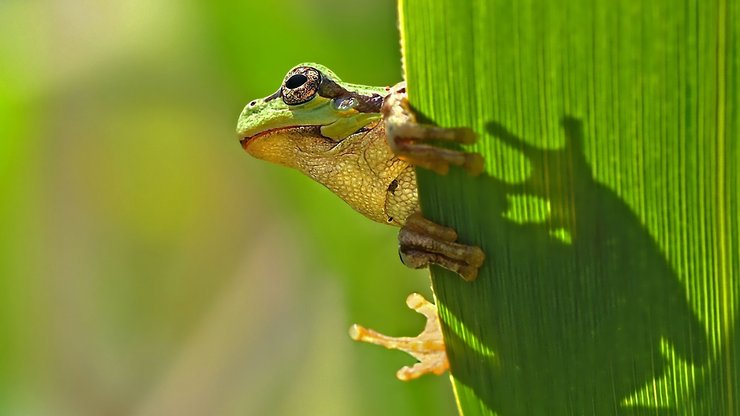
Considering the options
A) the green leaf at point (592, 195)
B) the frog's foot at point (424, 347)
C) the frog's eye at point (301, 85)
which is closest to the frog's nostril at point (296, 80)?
the frog's eye at point (301, 85)

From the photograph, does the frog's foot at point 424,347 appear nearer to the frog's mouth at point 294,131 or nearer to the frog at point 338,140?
the frog at point 338,140

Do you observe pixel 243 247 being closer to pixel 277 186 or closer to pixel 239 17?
pixel 277 186

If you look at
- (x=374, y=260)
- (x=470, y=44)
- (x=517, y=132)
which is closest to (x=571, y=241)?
(x=517, y=132)

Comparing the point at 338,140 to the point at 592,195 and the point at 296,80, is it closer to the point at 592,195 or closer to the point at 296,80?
the point at 296,80

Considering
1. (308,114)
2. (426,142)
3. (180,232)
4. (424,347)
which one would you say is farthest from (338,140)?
(180,232)

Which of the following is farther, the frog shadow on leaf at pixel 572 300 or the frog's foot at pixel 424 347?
the frog's foot at pixel 424 347
